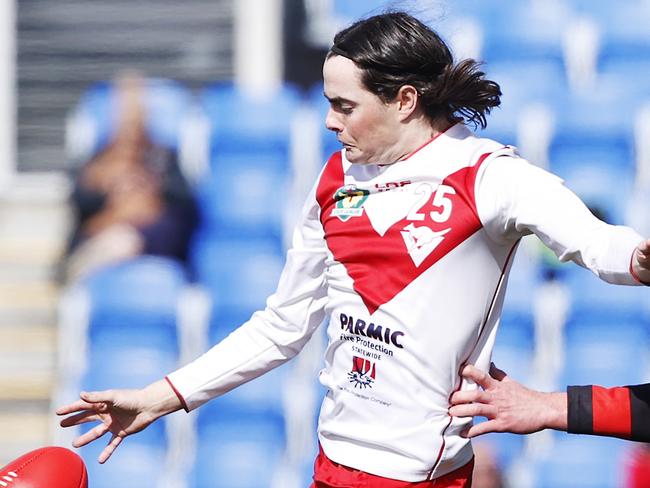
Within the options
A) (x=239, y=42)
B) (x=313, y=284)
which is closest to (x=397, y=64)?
(x=313, y=284)

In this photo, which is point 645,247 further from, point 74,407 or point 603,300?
point 603,300

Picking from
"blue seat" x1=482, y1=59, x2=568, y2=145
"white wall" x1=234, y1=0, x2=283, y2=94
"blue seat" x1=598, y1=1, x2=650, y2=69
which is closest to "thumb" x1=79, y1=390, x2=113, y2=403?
"blue seat" x1=482, y1=59, x2=568, y2=145

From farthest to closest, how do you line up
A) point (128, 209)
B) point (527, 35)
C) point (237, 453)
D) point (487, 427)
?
point (527, 35)
point (128, 209)
point (237, 453)
point (487, 427)

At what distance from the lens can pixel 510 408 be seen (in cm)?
228

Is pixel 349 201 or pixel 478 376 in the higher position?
pixel 349 201

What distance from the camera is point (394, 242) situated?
241 cm

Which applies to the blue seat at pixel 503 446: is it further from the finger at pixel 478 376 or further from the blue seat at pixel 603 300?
the finger at pixel 478 376

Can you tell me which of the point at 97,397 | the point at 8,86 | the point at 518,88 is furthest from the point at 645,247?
the point at 8,86

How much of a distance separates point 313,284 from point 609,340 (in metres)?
2.89

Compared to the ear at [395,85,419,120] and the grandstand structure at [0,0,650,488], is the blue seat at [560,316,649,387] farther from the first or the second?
the ear at [395,85,419,120]

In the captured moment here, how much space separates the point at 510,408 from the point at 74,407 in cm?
90

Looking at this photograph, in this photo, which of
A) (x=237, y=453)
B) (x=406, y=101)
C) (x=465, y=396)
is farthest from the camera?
(x=237, y=453)

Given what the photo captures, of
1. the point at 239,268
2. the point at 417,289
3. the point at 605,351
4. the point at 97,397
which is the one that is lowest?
the point at 605,351

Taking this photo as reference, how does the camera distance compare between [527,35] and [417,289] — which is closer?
[417,289]
